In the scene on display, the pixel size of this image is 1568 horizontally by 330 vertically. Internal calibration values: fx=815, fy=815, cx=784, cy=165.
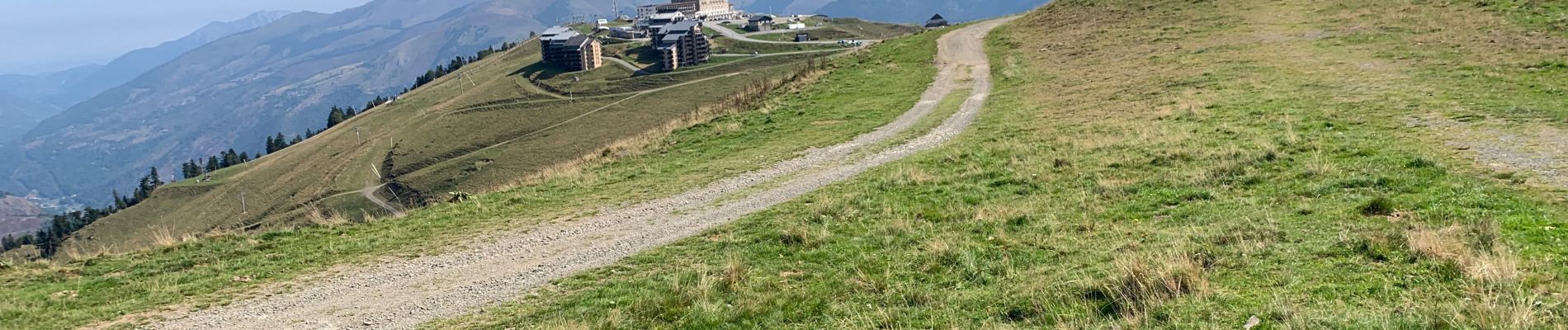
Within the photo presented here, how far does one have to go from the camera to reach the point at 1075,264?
10.3 meters

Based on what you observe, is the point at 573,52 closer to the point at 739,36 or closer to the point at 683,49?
the point at 683,49

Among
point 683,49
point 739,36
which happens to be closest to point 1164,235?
point 683,49

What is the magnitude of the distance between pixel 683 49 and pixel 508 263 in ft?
444

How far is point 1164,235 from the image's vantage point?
11219mm

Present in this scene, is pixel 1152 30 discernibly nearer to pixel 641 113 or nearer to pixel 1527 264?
pixel 1527 264

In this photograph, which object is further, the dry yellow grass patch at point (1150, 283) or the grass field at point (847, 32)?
the grass field at point (847, 32)

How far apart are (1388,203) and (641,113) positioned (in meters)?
94.2

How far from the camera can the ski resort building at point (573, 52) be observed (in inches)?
5974

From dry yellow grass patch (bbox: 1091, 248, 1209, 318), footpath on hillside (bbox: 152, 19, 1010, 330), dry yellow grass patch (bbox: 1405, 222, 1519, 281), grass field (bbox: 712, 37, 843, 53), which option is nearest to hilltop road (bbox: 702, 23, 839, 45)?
grass field (bbox: 712, 37, 843, 53)

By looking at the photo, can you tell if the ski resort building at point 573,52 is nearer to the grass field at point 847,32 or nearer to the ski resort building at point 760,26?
the grass field at point 847,32

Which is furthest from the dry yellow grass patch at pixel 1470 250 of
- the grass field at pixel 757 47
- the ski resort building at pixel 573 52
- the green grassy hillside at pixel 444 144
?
the ski resort building at pixel 573 52

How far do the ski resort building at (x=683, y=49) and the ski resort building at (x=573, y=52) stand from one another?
12448mm

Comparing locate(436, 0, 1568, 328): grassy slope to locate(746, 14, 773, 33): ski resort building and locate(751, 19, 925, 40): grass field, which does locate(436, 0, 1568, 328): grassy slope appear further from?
locate(746, 14, 773, 33): ski resort building

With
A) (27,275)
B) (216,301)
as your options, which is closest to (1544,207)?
(216,301)
